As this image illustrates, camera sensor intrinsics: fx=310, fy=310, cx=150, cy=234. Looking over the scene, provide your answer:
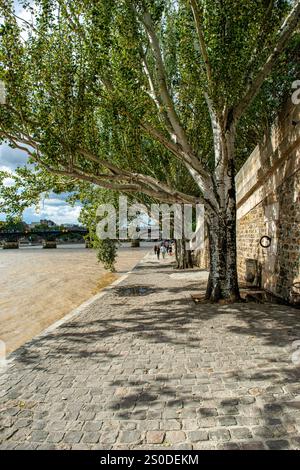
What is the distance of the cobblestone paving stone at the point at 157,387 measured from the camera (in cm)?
312

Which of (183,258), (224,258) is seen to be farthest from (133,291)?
(183,258)

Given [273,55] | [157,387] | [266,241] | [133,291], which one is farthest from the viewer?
[133,291]

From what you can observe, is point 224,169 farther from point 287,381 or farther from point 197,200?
point 287,381

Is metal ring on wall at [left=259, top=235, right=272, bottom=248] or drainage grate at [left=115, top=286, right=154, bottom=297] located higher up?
metal ring on wall at [left=259, top=235, right=272, bottom=248]

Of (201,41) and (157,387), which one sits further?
(201,41)

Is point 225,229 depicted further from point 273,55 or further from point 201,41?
point 201,41

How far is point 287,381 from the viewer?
4039 mm

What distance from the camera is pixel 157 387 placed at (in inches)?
163

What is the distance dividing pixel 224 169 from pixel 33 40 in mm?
6908

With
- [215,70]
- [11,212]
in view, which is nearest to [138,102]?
[215,70]

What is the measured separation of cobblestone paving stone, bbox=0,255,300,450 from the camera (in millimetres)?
3121

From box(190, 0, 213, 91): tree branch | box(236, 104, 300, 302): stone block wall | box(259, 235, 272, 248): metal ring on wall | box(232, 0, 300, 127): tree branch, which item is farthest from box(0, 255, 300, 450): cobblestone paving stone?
box(190, 0, 213, 91): tree branch

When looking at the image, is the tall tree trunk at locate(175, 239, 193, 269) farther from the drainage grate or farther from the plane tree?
the plane tree

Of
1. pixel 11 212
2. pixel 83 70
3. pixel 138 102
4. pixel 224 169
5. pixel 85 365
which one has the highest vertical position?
pixel 83 70
